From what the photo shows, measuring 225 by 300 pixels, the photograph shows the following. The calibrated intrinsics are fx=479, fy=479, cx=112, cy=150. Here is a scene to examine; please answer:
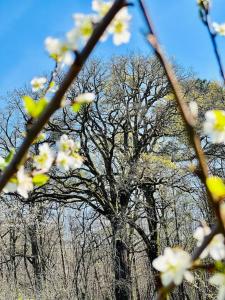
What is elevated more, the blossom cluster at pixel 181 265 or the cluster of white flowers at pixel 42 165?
the cluster of white flowers at pixel 42 165

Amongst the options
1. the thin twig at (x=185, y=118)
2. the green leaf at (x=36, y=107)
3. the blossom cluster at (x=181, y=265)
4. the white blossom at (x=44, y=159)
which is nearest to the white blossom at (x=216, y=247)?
the blossom cluster at (x=181, y=265)

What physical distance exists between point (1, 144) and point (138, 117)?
5.44 m

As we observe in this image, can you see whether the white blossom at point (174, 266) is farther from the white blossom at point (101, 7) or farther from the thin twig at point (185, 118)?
the white blossom at point (101, 7)

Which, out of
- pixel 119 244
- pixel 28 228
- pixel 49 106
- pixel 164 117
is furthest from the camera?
pixel 28 228

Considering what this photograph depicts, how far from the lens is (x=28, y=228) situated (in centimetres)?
1889

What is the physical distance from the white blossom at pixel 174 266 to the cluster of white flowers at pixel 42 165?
11.0 inches

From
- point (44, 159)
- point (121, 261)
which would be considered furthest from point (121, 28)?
point (121, 261)

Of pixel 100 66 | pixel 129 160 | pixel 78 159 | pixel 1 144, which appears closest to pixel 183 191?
pixel 129 160

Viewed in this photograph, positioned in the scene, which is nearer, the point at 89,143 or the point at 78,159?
the point at 78,159

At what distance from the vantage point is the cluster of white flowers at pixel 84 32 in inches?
27.5

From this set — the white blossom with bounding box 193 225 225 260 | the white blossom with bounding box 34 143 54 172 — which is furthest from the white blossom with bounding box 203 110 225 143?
the white blossom with bounding box 34 143 54 172

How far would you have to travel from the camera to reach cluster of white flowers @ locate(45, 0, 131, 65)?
70 cm

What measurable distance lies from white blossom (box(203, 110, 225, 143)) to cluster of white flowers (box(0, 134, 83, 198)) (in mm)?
302

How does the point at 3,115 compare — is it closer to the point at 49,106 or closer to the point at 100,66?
the point at 100,66
